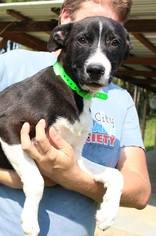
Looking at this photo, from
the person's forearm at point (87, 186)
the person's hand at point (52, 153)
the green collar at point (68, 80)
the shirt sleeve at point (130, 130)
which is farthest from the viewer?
the shirt sleeve at point (130, 130)

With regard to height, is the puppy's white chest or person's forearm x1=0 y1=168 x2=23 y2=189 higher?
the puppy's white chest

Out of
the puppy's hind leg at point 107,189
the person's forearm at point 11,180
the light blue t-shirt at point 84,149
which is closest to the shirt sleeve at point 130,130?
the light blue t-shirt at point 84,149

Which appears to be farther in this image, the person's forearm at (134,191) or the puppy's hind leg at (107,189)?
the person's forearm at (134,191)

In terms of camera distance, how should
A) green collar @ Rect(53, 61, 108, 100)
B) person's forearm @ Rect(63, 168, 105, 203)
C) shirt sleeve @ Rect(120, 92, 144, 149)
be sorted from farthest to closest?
shirt sleeve @ Rect(120, 92, 144, 149), green collar @ Rect(53, 61, 108, 100), person's forearm @ Rect(63, 168, 105, 203)

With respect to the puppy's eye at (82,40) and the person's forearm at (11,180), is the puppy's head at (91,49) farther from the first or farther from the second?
the person's forearm at (11,180)

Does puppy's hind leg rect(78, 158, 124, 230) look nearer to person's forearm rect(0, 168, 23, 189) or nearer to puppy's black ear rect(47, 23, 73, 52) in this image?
person's forearm rect(0, 168, 23, 189)

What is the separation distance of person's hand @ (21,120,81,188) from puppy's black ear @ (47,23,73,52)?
477 millimetres

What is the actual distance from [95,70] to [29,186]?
60 cm

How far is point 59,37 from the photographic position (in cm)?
213

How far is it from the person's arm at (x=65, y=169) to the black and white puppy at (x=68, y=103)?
2.5 inches

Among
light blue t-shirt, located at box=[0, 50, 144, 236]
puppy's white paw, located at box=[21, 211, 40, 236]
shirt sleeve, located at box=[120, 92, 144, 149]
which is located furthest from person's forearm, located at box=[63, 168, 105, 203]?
shirt sleeve, located at box=[120, 92, 144, 149]

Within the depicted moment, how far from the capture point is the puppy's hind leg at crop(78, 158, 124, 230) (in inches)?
72.4

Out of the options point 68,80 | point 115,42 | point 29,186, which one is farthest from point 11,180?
point 115,42

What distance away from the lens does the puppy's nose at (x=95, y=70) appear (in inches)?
72.9
